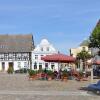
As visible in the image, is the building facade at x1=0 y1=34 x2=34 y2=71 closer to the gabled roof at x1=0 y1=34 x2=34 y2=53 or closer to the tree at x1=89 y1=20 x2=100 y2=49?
the gabled roof at x1=0 y1=34 x2=34 y2=53

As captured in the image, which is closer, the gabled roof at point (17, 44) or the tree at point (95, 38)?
the tree at point (95, 38)

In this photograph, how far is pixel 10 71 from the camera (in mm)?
80438

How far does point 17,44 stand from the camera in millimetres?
106625

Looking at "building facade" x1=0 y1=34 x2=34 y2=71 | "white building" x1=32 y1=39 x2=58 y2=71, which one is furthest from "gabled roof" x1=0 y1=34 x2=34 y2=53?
"white building" x1=32 y1=39 x2=58 y2=71

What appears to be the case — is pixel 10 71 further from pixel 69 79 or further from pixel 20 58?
pixel 69 79

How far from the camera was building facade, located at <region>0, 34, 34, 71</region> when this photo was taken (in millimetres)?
106500

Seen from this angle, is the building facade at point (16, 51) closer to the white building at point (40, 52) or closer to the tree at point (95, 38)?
the white building at point (40, 52)

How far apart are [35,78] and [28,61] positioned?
6516 centimetres

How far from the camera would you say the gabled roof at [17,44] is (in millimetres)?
106500

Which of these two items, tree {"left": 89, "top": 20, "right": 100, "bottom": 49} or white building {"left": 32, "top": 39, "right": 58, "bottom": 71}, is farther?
white building {"left": 32, "top": 39, "right": 58, "bottom": 71}

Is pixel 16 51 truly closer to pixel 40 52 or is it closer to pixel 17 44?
pixel 17 44

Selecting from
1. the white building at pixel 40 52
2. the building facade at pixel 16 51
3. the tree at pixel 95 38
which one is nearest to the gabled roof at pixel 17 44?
the building facade at pixel 16 51

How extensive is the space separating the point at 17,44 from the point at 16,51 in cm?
160

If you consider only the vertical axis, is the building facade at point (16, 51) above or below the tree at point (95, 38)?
above
